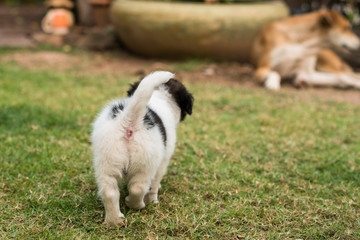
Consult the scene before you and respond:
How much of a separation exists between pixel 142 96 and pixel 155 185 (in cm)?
84

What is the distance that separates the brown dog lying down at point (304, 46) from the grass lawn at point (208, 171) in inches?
53.2

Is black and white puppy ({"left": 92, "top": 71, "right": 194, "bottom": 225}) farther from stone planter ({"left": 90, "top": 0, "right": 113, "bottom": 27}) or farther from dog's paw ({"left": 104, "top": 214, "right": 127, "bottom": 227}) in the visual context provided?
stone planter ({"left": 90, "top": 0, "right": 113, "bottom": 27})

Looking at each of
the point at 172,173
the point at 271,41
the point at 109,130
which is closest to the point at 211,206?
the point at 172,173

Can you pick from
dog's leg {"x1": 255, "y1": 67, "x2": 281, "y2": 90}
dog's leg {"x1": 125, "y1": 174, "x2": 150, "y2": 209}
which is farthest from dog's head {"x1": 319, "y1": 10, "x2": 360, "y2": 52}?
dog's leg {"x1": 125, "y1": 174, "x2": 150, "y2": 209}

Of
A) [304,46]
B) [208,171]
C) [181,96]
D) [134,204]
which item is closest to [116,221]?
[134,204]

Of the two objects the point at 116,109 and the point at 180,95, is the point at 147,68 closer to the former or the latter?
the point at 180,95

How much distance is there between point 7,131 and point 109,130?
7.59 feet

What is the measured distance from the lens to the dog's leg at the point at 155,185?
10.2 feet

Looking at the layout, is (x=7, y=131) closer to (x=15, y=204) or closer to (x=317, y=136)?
(x=15, y=204)

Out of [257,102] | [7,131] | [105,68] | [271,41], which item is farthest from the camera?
Answer: [105,68]

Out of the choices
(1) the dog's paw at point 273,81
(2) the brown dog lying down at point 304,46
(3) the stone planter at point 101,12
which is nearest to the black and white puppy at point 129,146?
(1) the dog's paw at point 273,81

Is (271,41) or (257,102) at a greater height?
(271,41)

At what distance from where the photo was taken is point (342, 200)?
3340 millimetres

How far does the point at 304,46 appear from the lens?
25.2 ft
